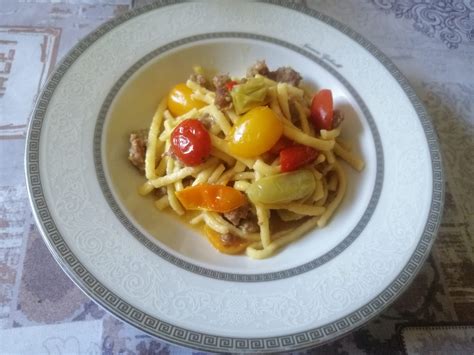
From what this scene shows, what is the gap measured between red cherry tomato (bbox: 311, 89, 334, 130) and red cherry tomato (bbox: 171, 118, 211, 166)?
656 millimetres

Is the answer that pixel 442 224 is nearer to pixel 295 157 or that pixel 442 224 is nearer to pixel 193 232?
pixel 295 157

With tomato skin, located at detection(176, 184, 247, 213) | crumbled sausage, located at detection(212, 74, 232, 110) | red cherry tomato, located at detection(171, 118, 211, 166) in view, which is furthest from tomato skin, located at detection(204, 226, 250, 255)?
crumbled sausage, located at detection(212, 74, 232, 110)

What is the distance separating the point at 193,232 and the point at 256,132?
0.65m

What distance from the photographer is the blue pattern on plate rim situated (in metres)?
3.52

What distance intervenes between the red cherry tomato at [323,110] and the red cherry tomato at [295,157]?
0.24 m

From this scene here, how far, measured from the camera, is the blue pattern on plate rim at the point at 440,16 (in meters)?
3.52

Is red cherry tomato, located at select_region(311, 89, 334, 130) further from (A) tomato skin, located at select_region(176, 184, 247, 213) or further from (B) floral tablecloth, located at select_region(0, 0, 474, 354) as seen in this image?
(B) floral tablecloth, located at select_region(0, 0, 474, 354)

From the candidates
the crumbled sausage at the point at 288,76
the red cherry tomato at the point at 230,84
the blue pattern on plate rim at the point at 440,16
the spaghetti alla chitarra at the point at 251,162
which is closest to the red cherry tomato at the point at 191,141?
the spaghetti alla chitarra at the point at 251,162

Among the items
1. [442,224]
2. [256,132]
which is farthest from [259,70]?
[442,224]

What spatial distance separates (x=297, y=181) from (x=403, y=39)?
1.92 meters

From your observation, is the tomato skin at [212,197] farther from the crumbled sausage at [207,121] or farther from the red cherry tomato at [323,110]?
the red cherry tomato at [323,110]

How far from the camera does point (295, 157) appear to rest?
7.47ft

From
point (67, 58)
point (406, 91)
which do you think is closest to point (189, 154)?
point (67, 58)

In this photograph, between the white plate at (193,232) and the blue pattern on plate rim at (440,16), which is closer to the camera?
the white plate at (193,232)
